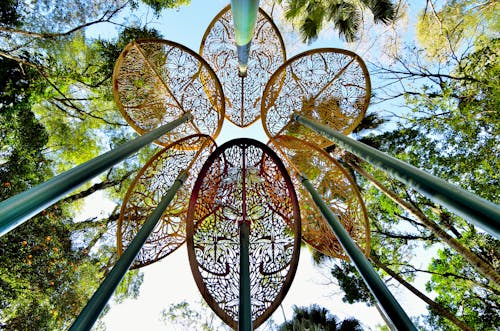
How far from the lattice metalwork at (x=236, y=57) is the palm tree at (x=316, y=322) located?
15.5 feet

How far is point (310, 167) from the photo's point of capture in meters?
5.65

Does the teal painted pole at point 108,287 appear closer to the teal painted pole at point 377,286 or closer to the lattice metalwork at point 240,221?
the lattice metalwork at point 240,221

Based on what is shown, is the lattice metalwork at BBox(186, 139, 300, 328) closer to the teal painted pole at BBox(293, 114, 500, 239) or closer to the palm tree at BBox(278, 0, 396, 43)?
the teal painted pole at BBox(293, 114, 500, 239)

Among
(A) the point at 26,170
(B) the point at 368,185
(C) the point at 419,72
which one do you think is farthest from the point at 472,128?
(A) the point at 26,170

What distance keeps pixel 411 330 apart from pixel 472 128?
698 cm

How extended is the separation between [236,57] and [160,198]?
3.15 meters

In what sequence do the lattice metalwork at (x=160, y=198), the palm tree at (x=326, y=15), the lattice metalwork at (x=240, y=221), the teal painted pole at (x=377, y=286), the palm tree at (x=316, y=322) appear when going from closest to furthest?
the teal painted pole at (x=377, y=286)
the lattice metalwork at (x=240, y=221)
the lattice metalwork at (x=160, y=198)
the palm tree at (x=316, y=322)
the palm tree at (x=326, y=15)

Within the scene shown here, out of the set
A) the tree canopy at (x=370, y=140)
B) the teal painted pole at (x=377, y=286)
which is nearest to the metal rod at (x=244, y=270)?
the teal painted pole at (x=377, y=286)

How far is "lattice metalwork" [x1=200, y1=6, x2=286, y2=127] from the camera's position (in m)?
5.93

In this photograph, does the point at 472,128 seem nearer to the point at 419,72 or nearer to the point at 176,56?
the point at 419,72

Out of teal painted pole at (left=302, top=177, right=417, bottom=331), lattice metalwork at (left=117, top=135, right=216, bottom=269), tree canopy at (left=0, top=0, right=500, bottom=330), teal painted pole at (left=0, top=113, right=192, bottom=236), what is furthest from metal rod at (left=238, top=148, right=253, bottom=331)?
tree canopy at (left=0, top=0, right=500, bottom=330)

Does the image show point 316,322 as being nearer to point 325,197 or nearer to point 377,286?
point 325,197

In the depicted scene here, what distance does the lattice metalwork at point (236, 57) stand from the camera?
233 inches

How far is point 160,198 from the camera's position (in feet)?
16.8
